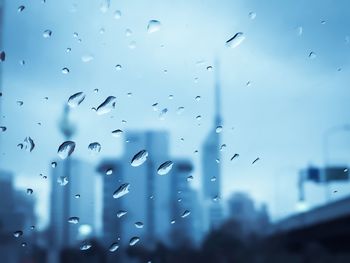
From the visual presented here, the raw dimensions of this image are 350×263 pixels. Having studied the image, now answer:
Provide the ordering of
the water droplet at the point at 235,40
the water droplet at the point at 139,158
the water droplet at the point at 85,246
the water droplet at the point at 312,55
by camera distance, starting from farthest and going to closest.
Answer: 1. the water droplet at the point at 312,55
2. the water droplet at the point at 235,40
3. the water droplet at the point at 85,246
4. the water droplet at the point at 139,158

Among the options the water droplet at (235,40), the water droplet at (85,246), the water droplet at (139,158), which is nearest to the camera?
the water droplet at (139,158)

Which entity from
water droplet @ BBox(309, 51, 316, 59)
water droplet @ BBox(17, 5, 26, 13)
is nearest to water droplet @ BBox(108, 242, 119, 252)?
water droplet @ BBox(17, 5, 26, 13)

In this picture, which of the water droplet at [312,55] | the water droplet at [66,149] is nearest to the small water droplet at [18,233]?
the water droplet at [66,149]

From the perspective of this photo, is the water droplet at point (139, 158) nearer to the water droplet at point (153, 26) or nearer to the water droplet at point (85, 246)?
the water droplet at point (85, 246)

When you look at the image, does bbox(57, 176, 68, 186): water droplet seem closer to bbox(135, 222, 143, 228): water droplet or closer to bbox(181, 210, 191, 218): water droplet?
bbox(135, 222, 143, 228): water droplet

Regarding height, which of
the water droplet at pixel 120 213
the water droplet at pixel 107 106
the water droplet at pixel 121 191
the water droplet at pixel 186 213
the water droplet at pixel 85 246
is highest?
the water droplet at pixel 107 106

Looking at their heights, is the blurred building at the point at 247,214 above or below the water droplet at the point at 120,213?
→ above

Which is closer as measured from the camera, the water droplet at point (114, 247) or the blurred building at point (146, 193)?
the water droplet at point (114, 247)

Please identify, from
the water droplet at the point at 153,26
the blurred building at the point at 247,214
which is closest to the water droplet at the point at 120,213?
the blurred building at the point at 247,214
